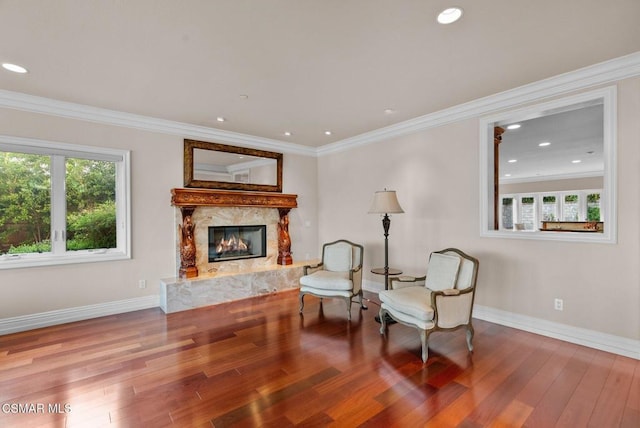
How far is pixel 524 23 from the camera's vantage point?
2.16 metres

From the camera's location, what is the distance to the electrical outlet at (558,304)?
313 cm

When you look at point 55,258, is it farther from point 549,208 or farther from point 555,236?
point 549,208

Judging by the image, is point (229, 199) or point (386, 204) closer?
point (386, 204)

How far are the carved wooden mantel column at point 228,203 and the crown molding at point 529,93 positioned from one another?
6.77ft

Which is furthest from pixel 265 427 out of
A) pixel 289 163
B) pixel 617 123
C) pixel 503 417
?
pixel 289 163

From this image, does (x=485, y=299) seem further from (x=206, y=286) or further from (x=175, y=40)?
(x=175, y=40)

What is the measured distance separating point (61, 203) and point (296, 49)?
3.50 metres

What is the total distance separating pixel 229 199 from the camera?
15.9ft

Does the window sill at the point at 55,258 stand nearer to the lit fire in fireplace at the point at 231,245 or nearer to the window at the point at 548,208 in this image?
the lit fire in fireplace at the point at 231,245

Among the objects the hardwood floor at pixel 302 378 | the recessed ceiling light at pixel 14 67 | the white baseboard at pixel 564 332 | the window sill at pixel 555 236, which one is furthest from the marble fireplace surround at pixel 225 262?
the window sill at pixel 555 236

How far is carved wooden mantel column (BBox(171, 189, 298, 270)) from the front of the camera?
174 inches

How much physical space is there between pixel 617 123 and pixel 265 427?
388cm

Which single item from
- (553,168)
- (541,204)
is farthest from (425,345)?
(541,204)

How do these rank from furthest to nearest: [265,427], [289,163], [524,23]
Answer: [289,163] → [524,23] → [265,427]
